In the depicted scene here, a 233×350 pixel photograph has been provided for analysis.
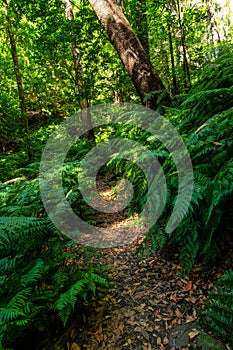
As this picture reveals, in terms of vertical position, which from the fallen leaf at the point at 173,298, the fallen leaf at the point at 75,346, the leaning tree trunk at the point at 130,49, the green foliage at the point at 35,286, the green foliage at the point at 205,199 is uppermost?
the leaning tree trunk at the point at 130,49

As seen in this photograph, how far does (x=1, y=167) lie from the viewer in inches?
307

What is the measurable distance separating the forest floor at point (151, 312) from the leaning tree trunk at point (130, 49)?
287cm

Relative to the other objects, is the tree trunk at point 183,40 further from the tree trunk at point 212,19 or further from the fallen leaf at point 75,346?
the fallen leaf at point 75,346

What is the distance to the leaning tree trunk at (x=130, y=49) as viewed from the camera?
164 inches

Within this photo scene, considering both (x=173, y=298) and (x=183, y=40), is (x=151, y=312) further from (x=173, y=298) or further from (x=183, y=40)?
(x=183, y=40)

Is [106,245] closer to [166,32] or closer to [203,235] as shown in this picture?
[203,235]

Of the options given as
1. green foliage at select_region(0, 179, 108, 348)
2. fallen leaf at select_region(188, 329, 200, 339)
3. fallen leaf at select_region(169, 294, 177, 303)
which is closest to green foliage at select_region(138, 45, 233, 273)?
fallen leaf at select_region(169, 294, 177, 303)

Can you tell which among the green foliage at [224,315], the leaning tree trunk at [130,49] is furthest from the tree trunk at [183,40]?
the green foliage at [224,315]

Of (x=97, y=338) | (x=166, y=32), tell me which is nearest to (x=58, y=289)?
(x=97, y=338)

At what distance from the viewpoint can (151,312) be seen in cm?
210

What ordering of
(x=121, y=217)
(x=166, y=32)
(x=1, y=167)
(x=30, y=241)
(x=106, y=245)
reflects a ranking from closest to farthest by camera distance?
(x=30, y=241), (x=106, y=245), (x=121, y=217), (x=166, y=32), (x=1, y=167)

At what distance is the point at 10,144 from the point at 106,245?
8.70 m

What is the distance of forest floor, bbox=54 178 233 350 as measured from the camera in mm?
1839

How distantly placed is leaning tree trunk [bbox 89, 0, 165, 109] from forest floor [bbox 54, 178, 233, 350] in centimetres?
287
